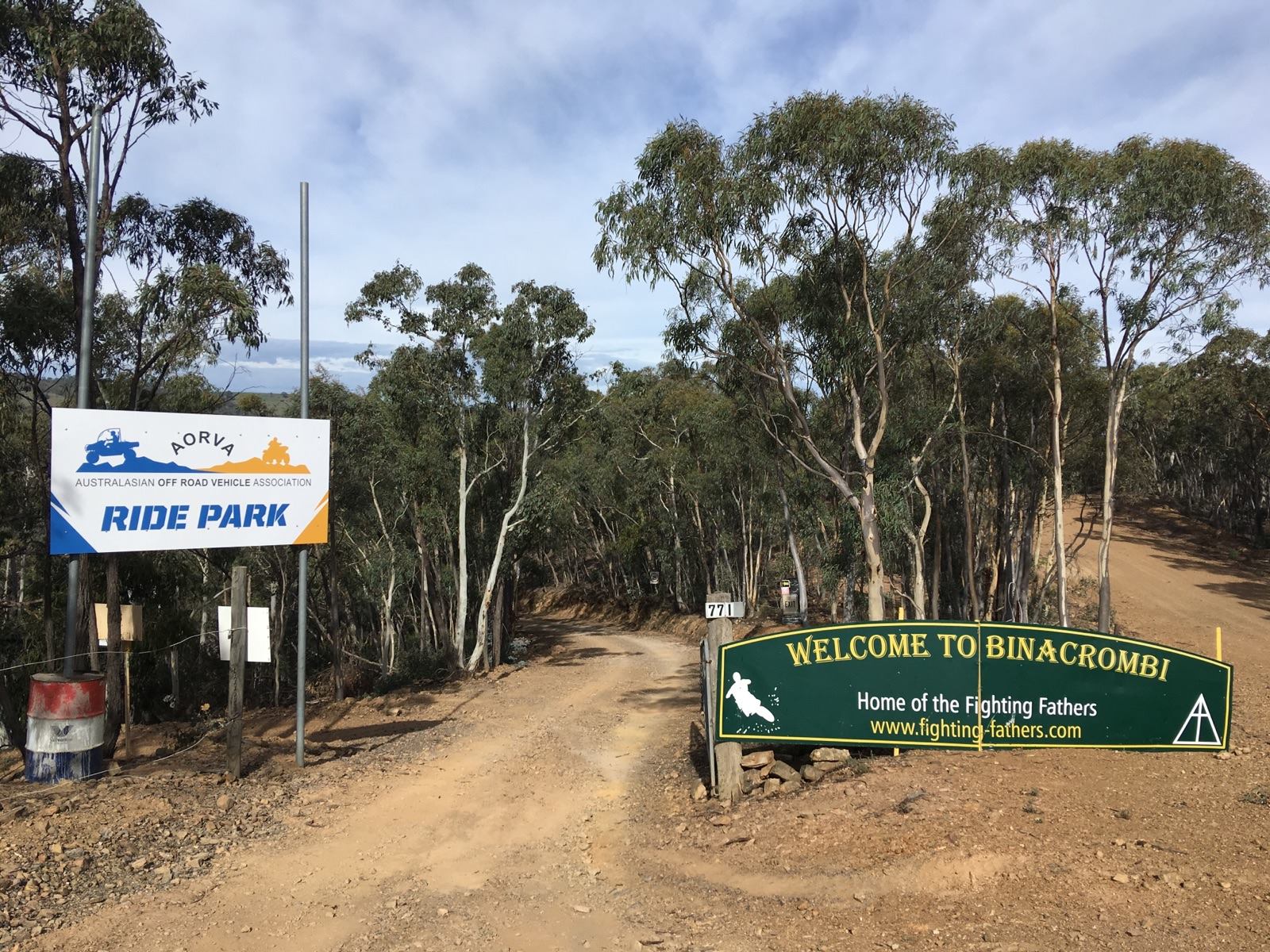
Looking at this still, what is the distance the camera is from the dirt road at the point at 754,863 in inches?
210

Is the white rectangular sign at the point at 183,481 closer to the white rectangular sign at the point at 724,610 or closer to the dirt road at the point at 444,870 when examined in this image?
the dirt road at the point at 444,870

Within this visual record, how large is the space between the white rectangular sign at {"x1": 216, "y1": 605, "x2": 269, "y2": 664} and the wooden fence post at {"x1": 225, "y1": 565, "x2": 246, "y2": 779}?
6cm

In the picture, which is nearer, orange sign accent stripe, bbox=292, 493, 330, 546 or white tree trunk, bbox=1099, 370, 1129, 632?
orange sign accent stripe, bbox=292, 493, 330, 546

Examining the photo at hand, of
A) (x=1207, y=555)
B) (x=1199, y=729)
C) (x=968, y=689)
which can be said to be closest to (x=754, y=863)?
(x=968, y=689)

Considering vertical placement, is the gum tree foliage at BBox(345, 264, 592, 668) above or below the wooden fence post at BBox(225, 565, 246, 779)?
above

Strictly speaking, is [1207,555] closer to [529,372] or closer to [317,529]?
[529,372]

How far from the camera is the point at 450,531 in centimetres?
2419

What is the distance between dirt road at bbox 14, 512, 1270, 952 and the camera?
5.34 metres

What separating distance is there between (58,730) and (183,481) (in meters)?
2.64

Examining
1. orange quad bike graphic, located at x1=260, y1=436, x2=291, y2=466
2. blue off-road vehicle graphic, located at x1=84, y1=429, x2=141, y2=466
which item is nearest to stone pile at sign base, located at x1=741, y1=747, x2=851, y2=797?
orange quad bike graphic, located at x1=260, y1=436, x2=291, y2=466

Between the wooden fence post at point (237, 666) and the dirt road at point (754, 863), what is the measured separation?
2.82 ft

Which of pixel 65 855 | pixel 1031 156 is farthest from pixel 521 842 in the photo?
pixel 1031 156

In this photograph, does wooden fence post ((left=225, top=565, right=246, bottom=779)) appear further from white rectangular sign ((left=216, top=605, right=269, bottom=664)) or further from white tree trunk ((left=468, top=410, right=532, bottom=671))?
white tree trunk ((left=468, top=410, right=532, bottom=671))

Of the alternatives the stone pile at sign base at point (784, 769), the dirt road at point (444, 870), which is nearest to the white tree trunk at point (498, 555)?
the dirt road at point (444, 870)
